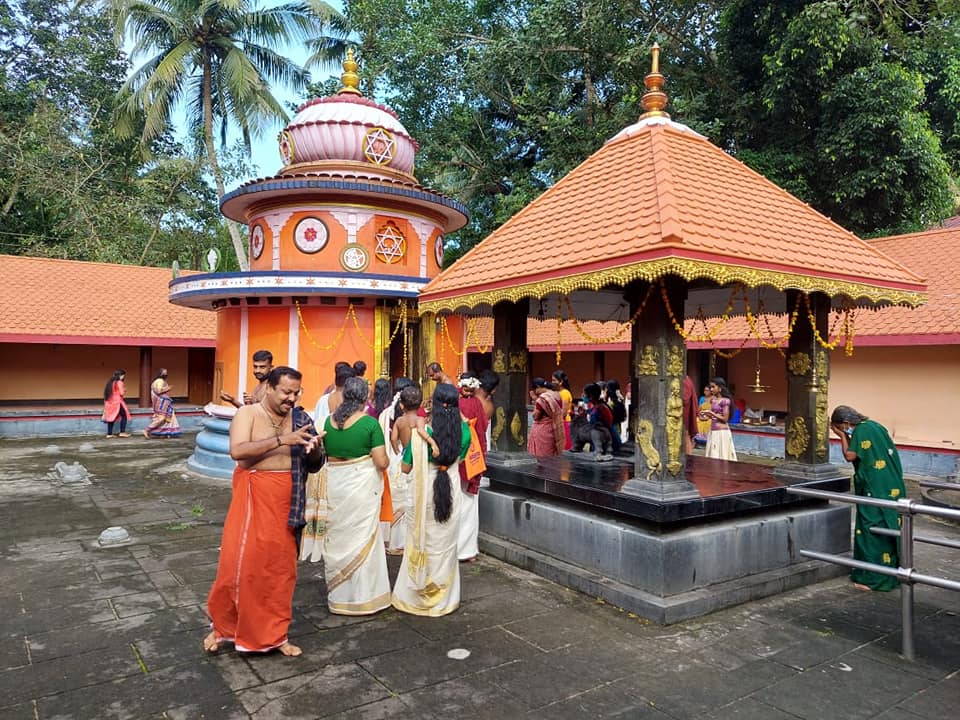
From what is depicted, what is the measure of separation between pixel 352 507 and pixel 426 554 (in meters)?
0.70

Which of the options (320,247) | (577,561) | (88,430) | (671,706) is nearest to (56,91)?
(88,430)

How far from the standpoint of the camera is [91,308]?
1839 centimetres

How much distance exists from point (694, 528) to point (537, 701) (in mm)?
2344

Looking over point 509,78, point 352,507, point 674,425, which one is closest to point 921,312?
point 674,425

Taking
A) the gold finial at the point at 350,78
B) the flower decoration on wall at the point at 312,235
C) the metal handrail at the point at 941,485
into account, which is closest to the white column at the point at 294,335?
the flower decoration on wall at the point at 312,235

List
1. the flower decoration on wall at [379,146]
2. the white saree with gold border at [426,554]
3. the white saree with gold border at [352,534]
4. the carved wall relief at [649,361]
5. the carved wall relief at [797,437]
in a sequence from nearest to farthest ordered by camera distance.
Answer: the white saree with gold border at [352,534], the white saree with gold border at [426,554], the carved wall relief at [649,361], the carved wall relief at [797,437], the flower decoration on wall at [379,146]

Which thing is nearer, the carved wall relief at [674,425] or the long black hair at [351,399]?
the long black hair at [351,399]

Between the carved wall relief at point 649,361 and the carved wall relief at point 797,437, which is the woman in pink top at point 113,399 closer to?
the carved wall relief at point 649,361

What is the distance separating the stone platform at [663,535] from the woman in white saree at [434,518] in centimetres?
128

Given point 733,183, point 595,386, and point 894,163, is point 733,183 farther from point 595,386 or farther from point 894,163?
point 894,163

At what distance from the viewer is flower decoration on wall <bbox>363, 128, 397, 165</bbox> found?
43.4ft

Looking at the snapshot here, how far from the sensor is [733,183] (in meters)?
7.00

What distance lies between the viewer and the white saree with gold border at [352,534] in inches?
203

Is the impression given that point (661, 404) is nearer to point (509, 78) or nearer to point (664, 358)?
point (664, 358)
